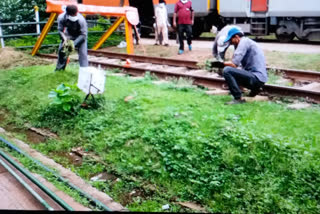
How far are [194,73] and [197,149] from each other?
414 centimetres

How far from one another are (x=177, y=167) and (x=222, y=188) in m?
0.63

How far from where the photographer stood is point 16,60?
36.8 ft

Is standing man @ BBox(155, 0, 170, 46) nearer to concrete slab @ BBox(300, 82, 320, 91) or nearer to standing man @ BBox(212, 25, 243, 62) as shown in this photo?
standing man @ BBox(212, 25, 243, 62)

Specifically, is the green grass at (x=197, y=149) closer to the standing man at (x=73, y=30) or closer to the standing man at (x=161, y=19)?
the standing man at (x=73, y=30)

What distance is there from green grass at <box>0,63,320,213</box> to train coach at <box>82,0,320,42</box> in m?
8.63

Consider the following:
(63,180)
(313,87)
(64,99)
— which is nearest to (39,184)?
(63,180)

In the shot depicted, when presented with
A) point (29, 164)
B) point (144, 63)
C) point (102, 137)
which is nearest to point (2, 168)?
point (29, 164)

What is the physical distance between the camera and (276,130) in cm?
444

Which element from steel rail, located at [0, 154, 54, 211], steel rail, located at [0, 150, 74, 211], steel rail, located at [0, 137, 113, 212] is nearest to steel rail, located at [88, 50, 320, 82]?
steel rail, located at [0, 137, 113, 212]

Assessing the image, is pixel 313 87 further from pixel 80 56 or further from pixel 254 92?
pixel 80 56

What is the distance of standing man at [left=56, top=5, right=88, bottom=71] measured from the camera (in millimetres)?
7602

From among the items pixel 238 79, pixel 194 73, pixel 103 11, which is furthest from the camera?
pixel 103 11

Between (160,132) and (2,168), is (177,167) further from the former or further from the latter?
(2,168)

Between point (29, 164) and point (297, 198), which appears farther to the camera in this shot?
point (29, 164)
